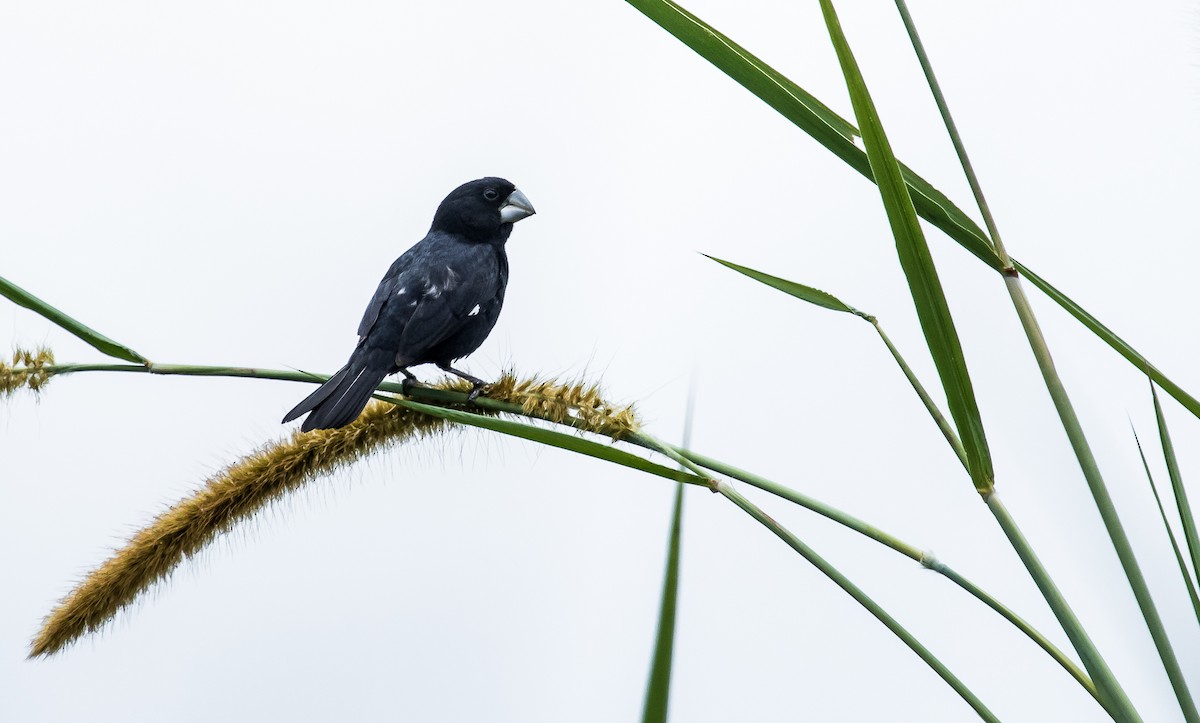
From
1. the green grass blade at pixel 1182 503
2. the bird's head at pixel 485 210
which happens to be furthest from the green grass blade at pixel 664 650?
the bird's head at pixel 485 210

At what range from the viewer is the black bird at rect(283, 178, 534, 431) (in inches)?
40.6

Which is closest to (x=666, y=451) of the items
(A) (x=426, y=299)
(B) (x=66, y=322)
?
(B) (x=66, y=322)

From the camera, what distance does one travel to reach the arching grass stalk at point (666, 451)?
1.68 ft

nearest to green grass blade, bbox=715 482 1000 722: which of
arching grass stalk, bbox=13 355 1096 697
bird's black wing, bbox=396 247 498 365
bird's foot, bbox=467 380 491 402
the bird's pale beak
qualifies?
arching grass stalk, bbox=13 355 1096 697

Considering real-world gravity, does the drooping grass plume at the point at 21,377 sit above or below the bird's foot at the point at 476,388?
below

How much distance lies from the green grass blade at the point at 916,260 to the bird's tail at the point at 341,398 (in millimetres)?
499

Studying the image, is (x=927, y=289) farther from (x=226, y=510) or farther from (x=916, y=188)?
(x=226, y=510)

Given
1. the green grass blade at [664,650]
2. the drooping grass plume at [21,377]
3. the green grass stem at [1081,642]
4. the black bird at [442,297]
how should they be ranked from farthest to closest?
the black bird at [442,297] < the drooping grass plume at [21,377] < the green grass stem at [1081,642] < the green grass blade at [664,650]

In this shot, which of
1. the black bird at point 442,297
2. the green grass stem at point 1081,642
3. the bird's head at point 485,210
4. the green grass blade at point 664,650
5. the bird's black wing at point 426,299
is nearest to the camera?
the green grass blade at point 664,650

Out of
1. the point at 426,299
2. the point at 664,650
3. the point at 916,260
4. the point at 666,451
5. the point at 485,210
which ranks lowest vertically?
the point at 664,650

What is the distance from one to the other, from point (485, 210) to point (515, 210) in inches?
1.9

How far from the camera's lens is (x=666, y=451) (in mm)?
542

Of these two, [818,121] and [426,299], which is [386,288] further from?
[818,121]

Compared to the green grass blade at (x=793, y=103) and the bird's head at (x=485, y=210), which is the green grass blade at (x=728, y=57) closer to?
the green grass blade at (x=793, y=103)
